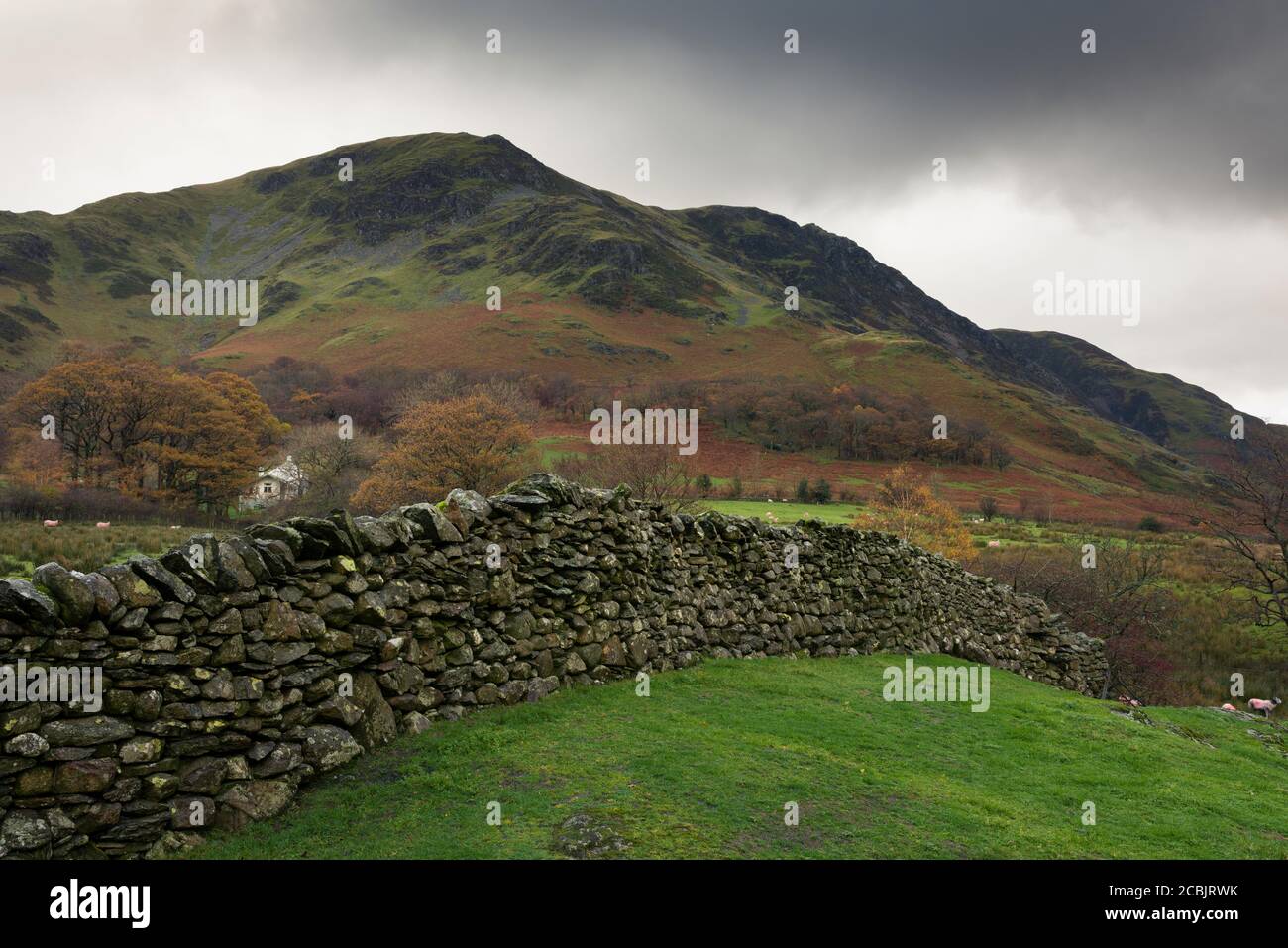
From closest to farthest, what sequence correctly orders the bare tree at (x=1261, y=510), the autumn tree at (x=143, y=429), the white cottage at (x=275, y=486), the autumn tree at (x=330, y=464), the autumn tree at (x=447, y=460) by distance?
the bare tree at (x=1261, y=510) → the autumn tree at (x=447, y=460) → the autumn tree at (x=330, y=464) → the white cottage at (x=275, y=486) → the autumn tree at (x=143, y=429)

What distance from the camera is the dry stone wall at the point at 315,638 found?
5355 millimetres

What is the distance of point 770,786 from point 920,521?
45.7 meters

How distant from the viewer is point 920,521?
161 ft

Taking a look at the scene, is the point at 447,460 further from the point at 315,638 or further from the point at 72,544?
the point at 315,638

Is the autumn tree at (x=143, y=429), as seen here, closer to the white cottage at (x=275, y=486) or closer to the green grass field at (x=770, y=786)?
the white cottage at (x=275, y=486)

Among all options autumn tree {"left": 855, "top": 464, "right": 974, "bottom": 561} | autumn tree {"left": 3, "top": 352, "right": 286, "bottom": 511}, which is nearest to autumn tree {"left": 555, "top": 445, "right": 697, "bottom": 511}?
autumn tree {"left": 855, "top": 464, "right": 974, "bottom": 561}

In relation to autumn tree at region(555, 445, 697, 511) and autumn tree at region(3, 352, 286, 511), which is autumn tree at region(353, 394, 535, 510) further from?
autumn tree at region(3, 352, 286, 511)

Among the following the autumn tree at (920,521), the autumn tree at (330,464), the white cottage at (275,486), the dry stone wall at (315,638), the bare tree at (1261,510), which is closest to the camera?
the dry stone wall at (315,638)

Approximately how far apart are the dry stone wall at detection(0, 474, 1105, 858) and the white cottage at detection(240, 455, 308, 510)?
54.6 meters

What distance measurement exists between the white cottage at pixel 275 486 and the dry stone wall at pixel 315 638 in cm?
5457

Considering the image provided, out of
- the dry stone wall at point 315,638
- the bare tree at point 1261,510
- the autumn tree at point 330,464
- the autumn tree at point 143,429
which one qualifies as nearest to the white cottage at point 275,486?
the autumn tree at point 330,464

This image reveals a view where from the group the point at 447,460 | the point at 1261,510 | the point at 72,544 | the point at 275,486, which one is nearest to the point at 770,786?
the point at 72,544
